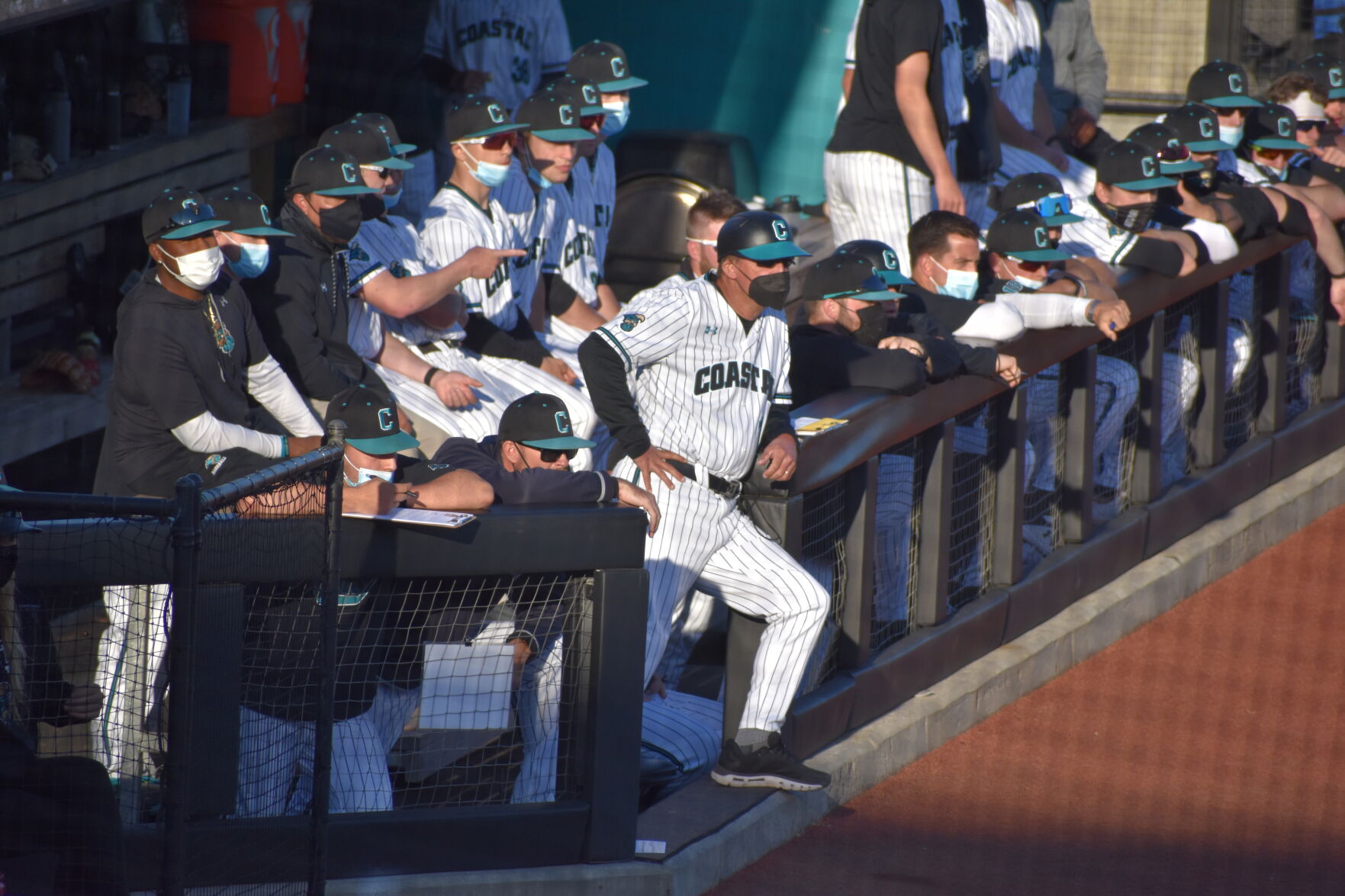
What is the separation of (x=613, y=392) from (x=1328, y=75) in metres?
4.68

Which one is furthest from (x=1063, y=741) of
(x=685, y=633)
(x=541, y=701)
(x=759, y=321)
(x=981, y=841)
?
(x=541, y=701)

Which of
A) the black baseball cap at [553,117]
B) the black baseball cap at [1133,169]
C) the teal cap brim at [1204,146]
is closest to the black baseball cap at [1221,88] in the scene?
the teal cap brim at [1204,146]

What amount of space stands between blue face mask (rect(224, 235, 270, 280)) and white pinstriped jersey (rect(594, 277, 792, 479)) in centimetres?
80

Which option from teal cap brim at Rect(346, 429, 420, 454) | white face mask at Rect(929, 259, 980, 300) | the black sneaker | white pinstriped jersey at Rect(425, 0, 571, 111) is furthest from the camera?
white pinstriped jersey at Rect(425, 0, 571, 111)

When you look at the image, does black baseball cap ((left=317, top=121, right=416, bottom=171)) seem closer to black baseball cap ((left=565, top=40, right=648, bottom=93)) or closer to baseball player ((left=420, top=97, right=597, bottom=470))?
baseball player ((left=420, top=97, right=597, bottom=470))

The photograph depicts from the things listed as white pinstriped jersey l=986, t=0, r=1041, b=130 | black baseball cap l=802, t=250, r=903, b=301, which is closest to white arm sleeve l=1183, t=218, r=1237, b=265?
white pinstriped jersey l=986, t=0, r=1041, b=130

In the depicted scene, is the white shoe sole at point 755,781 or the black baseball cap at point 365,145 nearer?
the white shoe sole at point 755,781

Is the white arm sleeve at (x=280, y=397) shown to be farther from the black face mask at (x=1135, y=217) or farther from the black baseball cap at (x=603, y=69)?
the black face mask at (x=1135, y=217)

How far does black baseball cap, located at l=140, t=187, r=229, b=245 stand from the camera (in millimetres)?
3463

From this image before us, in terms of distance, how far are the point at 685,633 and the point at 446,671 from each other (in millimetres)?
1280

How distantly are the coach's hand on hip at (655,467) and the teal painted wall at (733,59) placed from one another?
496 cm

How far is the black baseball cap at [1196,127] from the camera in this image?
5820mm

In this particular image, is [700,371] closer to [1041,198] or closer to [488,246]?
[488,246]

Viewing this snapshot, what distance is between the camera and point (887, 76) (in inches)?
220
